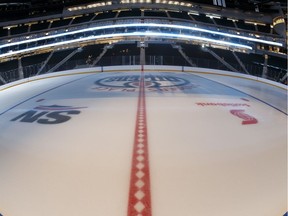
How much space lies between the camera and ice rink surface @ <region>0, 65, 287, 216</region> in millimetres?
1661

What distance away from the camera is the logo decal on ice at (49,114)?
3.52 m

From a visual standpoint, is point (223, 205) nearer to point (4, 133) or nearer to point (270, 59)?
point (4, 133)

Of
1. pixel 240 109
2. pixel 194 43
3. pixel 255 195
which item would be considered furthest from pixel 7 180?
pixel 194 43

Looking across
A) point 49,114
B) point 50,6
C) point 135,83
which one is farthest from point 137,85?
point 50,6

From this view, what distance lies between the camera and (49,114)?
151 inches

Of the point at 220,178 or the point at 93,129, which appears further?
the point at 93,129

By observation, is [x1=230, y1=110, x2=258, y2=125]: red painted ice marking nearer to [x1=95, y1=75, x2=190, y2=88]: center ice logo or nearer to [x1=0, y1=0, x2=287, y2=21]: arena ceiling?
[x1=95, y1=75, x2=190, y2=88]: center ice logo

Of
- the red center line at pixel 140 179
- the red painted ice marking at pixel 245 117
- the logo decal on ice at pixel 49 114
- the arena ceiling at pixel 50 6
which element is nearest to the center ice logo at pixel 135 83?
the logo decal on ice at pixel 49 114

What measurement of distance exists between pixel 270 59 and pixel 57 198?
20189mm

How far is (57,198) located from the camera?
5.61 ft

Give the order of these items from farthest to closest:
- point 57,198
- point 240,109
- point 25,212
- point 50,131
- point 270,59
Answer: point 270,59 < point 240,109 < point 50,131 < point 57,198 < point 25,212

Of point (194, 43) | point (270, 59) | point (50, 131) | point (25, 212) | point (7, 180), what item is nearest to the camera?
point (25, 212)

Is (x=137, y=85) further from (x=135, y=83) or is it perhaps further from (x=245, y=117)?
(x=245, y=117)

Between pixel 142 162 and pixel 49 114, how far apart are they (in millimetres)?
2227
